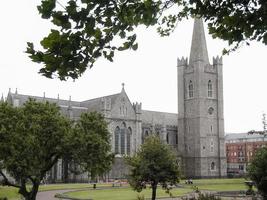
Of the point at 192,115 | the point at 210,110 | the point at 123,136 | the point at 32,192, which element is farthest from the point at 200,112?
the point at 32,192

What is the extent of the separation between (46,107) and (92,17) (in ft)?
81.6

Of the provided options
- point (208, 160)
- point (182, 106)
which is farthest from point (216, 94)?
point (208, 160)

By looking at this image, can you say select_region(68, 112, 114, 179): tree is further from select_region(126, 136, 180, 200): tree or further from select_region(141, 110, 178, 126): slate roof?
select_region(141, 110, 178, 126): slate roof

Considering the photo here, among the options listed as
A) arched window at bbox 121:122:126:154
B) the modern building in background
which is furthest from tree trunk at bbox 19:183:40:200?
the modern building in background

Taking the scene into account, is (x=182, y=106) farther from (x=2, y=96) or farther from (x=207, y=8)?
(x=207, y=8)

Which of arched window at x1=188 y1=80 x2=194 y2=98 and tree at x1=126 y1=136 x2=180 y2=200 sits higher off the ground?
arched window at x1=188 y1=80 x2=194 y2=98

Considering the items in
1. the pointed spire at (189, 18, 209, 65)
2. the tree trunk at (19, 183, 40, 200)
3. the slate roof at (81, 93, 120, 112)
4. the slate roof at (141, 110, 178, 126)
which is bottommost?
the tree trunk at (19, 183, 40, 200)

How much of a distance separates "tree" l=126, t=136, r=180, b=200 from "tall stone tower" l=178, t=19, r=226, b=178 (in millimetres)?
50458

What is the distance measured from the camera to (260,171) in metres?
22.7

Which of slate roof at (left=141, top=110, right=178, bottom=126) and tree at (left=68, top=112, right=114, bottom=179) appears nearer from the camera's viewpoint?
tree at (left=68, top=112, right=114, bottom=179)

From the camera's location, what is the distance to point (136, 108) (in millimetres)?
79562

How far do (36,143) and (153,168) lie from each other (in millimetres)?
7771

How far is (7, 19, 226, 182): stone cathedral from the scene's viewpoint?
3027 inches

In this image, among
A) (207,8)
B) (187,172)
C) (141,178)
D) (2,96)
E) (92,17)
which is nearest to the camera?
(92,17)
